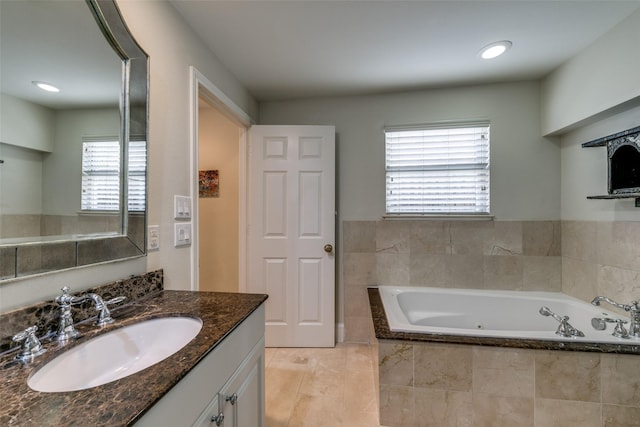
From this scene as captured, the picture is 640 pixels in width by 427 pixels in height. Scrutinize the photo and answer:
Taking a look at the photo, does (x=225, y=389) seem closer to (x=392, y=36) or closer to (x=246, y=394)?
(x=246, y=394)

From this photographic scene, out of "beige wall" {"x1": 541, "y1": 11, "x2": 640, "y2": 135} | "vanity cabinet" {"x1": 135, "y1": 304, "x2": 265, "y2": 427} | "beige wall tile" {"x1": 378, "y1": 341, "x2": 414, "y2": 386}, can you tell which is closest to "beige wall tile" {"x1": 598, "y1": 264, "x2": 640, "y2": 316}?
"beige wall" {"x1": 541, "y1": 11, "x2": 640, "y2": 135}

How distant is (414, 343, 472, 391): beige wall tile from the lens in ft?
4.59

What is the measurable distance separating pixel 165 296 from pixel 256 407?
642 millimetres

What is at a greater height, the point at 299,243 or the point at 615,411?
the point at 299,243

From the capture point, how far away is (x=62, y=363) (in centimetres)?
72

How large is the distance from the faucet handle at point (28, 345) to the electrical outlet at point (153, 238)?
1.76ft

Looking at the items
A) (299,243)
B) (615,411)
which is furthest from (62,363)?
(615,411)

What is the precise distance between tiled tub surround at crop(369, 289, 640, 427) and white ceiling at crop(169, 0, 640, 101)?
180 centimetres

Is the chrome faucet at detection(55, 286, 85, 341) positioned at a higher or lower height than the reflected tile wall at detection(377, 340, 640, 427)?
higher

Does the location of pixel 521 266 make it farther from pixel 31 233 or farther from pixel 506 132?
pixel 31 233

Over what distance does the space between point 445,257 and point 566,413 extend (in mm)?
1200

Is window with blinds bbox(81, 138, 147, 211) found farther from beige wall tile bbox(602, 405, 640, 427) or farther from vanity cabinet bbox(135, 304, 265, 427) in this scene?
beige wall tile bbox(602, 405, 640, 427)

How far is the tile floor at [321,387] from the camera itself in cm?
153

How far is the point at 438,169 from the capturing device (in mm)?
2367
